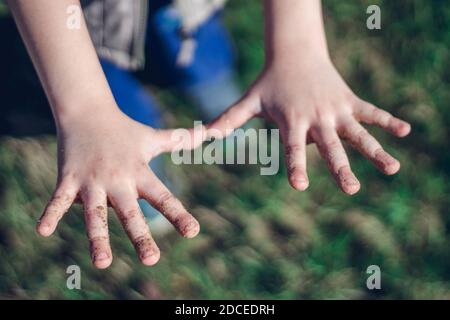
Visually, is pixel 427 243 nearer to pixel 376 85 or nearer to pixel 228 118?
pixel 376 85

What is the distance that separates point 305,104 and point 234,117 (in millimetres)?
145

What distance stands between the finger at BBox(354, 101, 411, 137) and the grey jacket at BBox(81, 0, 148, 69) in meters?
0.60

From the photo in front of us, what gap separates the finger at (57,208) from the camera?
3.57 ft

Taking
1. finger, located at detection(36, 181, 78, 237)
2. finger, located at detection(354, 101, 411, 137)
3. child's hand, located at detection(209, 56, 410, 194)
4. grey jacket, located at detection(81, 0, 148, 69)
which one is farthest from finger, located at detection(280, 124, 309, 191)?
grey jacket, located at detection(81, 0, 148, 69)

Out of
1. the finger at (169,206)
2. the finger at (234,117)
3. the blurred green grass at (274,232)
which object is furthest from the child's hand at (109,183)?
the blurred green grass at (274,232)

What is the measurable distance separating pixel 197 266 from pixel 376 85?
68 centimetres

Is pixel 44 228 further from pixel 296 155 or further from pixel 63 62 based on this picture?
pixel 296 155

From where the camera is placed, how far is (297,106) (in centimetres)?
126

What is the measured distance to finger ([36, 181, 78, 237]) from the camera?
1.09 metres

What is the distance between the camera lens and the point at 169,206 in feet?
3.67

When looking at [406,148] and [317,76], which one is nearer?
[317,76]

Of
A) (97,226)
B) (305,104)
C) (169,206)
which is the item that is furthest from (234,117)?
(97,226)

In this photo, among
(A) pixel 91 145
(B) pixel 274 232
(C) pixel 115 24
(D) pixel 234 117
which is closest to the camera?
(A) pixel 91 145
